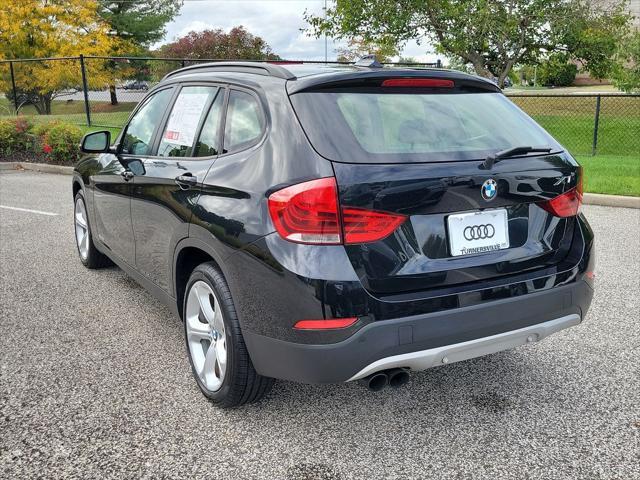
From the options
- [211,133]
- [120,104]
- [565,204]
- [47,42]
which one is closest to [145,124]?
[211,133]

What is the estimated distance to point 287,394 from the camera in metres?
3.37

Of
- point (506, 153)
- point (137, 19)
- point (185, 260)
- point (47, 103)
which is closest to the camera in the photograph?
point (506, 153)

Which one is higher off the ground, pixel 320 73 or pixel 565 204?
pixel 320 73

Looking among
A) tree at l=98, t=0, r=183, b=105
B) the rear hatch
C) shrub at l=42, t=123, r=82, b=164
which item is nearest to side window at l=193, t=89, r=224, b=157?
the rear hatch

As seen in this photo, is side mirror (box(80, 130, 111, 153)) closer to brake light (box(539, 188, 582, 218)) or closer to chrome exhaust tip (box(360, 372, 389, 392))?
chrome exhaust tip (box(360, 372, 389, 392))

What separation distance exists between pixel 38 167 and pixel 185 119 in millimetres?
10891

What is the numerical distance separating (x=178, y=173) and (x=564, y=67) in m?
21.2

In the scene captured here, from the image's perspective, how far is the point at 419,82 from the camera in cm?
303

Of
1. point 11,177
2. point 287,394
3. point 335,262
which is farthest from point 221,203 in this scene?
point 11,177

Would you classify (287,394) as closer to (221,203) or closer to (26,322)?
(221,203)

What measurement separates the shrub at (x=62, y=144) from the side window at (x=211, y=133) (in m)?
10.8

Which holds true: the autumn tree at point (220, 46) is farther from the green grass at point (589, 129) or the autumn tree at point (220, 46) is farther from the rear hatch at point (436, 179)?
the rear hatch at point (436, 179)

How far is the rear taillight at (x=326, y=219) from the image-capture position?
2.47 metres

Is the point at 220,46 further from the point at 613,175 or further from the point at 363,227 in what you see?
the point at 363,227
